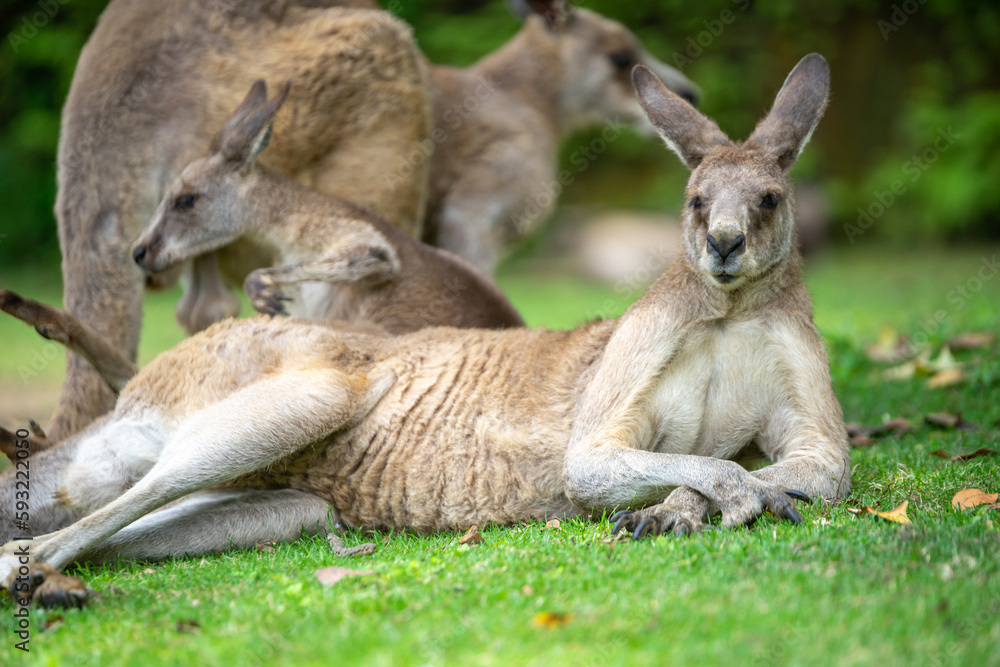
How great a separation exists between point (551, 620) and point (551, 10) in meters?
5.95

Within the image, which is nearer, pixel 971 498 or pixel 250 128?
pixel 971 498

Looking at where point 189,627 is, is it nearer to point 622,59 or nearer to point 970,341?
point 970,341

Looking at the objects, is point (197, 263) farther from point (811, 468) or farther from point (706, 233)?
point (811, 468)

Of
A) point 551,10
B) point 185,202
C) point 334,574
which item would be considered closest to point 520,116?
point 551,10

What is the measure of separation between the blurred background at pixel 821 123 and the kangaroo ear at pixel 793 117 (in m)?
8.24

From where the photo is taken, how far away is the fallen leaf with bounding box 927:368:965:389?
5961 mm

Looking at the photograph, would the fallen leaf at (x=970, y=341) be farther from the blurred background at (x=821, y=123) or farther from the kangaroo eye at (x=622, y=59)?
the blurred background at (x=821, y=123)

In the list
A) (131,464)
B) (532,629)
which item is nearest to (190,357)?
(131,464)

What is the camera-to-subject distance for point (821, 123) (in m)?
14.8

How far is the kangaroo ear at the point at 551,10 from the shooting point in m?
7.62

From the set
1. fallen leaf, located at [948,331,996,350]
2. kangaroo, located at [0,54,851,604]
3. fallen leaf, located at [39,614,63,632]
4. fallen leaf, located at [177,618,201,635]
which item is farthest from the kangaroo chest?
fallen leaf, located at [948,331,996,350]

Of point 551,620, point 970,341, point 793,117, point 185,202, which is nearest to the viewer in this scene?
point 551,620

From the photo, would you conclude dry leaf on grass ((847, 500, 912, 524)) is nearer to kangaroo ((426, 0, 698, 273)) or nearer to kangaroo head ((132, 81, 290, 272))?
kangaroo head ((132, 81, 290, 272))

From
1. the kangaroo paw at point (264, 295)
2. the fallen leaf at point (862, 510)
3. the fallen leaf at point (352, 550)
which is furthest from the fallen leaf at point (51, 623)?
the fallen leaf at point (862, 510)
